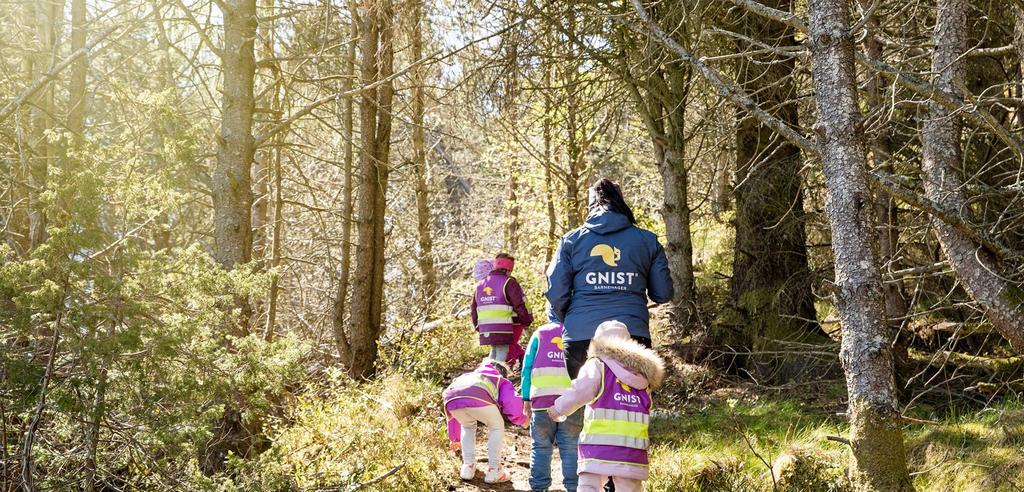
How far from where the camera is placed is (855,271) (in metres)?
4.61

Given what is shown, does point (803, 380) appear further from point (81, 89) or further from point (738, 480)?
point (81, 89)

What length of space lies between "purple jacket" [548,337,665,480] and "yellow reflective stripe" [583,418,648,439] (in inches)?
5.7

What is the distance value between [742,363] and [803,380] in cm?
98

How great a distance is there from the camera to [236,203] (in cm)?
755

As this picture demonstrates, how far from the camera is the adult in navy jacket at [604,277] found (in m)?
5.57

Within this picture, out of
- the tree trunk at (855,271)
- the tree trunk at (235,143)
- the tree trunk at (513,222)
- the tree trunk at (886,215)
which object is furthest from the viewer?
the tree trunk at (513,222)

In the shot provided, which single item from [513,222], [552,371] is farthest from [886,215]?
[513,222]

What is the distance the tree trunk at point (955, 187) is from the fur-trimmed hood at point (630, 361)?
2.06 metres

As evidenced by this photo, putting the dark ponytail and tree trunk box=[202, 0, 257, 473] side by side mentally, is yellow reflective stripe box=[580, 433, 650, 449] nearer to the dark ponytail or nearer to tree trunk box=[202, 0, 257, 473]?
the dark ponytail

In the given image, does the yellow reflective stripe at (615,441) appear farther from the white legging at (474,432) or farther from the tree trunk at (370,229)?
the tree trunk at (370,229)

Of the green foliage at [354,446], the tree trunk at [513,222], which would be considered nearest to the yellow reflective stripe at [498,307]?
the green foliage at [354,446]

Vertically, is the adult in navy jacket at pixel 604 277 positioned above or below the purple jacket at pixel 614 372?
above

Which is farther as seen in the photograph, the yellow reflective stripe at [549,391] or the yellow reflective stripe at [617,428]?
the yellow reflective stripe at [549,391]

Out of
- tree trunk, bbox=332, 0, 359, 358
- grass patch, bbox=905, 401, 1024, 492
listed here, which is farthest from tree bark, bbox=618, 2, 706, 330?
grass patch, bbox=905, 401, 1024, 492
